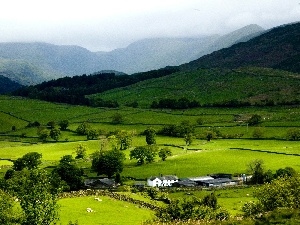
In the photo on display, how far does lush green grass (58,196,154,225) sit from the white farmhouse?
32151 millimetres

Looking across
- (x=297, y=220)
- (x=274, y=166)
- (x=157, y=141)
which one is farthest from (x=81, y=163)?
(x=297, y=220)

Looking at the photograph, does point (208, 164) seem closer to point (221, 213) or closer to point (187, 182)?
point (187, 182)

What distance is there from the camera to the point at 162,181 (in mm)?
104000

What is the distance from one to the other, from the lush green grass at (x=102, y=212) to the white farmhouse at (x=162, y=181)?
32.2 m

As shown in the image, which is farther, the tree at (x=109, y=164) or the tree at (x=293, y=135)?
the tree at (x=293, y=135)

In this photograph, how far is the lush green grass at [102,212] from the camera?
58956 mm

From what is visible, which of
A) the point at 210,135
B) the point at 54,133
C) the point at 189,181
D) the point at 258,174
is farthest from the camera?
the point at 54,133

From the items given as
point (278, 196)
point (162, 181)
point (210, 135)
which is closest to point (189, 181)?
point (162, 181)

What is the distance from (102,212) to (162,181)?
1643 inches

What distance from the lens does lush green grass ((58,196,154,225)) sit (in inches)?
2321

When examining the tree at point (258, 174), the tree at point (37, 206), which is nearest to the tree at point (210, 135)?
the tree at point (258, 174)

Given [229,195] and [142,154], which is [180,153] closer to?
[142,154]

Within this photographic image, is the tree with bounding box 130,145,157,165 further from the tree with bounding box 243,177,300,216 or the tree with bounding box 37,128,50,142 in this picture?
the tree with bounding box 243,177,300,216

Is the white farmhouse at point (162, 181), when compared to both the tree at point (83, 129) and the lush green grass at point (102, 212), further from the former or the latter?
the tree at point (83, 129)
